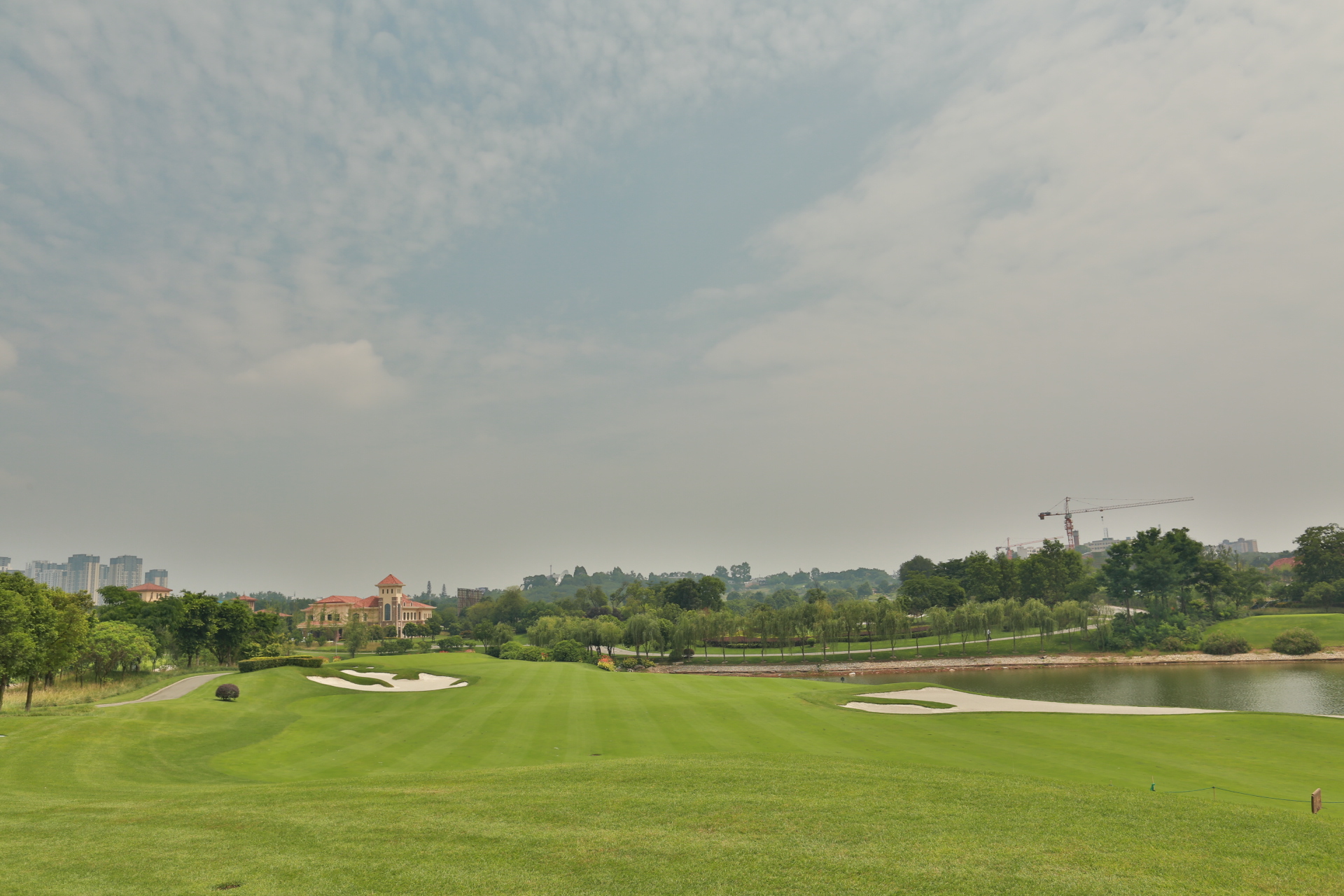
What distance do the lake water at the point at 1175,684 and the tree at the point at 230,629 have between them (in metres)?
60.8

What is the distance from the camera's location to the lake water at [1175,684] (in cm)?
4481

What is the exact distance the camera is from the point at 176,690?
40906 mm

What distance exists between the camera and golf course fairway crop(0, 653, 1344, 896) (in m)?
10.1

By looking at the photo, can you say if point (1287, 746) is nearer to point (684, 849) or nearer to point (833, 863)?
point (833, 863)

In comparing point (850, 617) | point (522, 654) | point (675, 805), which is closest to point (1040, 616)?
point (850, 617)

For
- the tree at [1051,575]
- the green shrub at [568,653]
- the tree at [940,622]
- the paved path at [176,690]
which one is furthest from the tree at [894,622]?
the paved path at [176,690]

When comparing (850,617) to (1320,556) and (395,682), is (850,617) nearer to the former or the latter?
(395,682)

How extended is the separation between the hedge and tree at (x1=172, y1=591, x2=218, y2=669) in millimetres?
18947

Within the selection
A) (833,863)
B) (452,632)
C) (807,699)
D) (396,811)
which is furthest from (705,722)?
(452,632)

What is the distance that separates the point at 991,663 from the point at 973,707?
163 feet

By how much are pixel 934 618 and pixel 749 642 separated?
2793cm

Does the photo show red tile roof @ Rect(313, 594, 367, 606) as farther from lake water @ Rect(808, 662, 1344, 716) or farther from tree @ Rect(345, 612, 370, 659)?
lake water @ Rect(808, 662, 1344, 716)

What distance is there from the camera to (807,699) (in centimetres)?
3569

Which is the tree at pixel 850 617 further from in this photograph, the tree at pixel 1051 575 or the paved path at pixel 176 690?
the paved path at pixel 176 690
